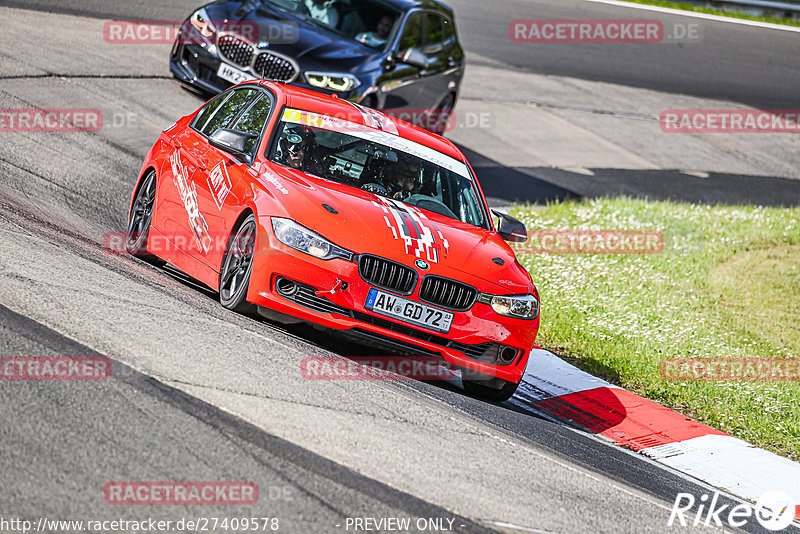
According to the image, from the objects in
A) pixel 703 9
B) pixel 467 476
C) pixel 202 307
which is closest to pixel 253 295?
pixel 202 307

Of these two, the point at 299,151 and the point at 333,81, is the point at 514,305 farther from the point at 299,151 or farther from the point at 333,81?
the point at 333,81

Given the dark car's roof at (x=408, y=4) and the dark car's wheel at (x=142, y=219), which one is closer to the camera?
the dark car's wheel at (x=142, y=219)

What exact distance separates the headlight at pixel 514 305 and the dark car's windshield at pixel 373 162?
1026mm

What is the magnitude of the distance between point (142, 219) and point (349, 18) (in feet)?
20.4

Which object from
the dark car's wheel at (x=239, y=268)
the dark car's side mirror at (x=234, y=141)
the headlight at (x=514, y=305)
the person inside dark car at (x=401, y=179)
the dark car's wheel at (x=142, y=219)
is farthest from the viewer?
the dark car's wheel at (x=142, y=219)

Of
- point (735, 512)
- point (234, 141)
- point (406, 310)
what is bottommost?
point (735, 512)

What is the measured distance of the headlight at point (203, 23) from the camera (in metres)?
13.1

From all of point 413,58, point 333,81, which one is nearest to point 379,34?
point 413,58

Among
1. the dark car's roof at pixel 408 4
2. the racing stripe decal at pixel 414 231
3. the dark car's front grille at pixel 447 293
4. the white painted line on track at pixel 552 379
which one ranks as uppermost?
the dark car's roof at pixel 408 4

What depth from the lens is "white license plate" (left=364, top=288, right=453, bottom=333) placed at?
6.50 m

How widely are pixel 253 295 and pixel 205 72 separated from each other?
23.7 feet

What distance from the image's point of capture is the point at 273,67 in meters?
12.7

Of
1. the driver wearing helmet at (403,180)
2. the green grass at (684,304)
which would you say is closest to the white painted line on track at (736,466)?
the green grass at (684,304)

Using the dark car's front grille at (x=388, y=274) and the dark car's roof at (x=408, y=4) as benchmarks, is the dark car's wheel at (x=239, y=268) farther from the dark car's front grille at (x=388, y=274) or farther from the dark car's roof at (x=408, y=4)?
the dark car's roof at (x=408, y=4)
